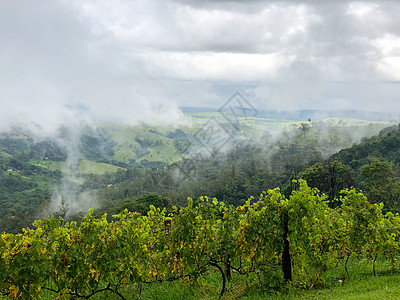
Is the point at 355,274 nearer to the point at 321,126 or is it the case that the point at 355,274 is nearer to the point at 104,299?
the point at 104,299

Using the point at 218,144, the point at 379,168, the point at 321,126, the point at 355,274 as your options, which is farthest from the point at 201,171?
the point at 355,274

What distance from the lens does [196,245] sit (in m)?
8.78

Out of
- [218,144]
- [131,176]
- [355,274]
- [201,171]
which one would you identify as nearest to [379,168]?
[355,274]

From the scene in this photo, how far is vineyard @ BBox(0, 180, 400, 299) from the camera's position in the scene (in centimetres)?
772

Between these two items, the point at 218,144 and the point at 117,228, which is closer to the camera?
the point at 117,228

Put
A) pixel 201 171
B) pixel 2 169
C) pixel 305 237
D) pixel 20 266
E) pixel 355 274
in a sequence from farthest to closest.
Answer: pixel 2 169 < pixel 201 171 < pixel 355 274 < pixel 305 237 < pixel 20 266

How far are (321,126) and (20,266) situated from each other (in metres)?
191

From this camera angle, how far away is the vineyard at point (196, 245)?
7715 mm

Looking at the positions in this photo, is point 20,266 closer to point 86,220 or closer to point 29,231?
point 29,231

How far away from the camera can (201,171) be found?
120500 mm

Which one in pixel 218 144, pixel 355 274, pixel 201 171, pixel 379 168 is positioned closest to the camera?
pixel 355 274

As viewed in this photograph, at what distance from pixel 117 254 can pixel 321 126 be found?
189 m

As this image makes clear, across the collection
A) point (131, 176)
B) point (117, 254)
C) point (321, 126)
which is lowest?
point (131, 176)

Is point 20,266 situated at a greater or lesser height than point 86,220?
lesser
